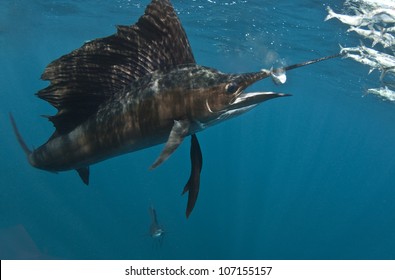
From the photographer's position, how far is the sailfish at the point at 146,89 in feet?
9.16

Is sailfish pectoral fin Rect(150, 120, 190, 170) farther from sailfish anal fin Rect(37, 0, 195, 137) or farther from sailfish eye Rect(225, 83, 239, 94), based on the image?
sailfish anal fin Rect(37, 0, 195, 137)

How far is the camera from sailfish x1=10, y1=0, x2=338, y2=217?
2.79 meters

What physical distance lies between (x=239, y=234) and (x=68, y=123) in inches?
807

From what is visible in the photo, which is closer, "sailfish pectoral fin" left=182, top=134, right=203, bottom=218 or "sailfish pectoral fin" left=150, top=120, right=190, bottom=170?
"sailfish pectoral fin" left=150, top=120, right=190, bottom=170

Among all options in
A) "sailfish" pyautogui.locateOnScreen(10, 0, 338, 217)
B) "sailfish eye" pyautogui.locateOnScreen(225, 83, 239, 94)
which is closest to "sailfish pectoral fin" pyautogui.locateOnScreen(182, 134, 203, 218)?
"sailfish" pyautogui.locateOnScreen(10, 0, 338, 217)

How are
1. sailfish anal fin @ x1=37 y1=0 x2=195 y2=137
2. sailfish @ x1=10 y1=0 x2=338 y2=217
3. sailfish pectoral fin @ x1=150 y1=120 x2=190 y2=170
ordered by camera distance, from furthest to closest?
sailfish anal fin @ x1=37 y1=0 x2=195 y2=137, sailfish @ x1=10 y1=0 x2=338 y2=217, sailfish pectoral fin @ x1=150 y1=120 x2=190 y2=170

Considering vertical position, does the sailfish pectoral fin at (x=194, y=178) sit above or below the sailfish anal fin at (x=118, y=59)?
below

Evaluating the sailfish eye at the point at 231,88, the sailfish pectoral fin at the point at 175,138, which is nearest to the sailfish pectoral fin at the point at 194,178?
the sailfish pectoral fin at the point at 175,138

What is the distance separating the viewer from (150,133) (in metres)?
3.11

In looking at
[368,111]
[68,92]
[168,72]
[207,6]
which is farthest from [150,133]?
[368,111]

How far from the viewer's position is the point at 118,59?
3.02 m

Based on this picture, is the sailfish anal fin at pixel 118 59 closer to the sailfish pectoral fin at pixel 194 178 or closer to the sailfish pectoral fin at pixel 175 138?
the sailfish pectoral fin at pixel 175 138

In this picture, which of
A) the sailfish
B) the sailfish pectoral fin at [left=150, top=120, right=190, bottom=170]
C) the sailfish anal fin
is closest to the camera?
the sailfish pectoral fin at [left=150, top=120, right=190, bottom=170]

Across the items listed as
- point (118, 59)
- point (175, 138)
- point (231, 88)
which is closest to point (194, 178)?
point (175, 138)
